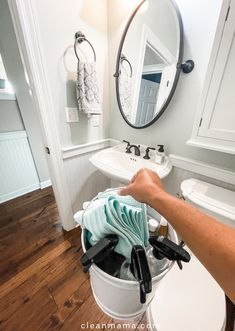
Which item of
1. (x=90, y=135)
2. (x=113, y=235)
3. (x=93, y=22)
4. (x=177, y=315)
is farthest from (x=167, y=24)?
(x=177, y=315)

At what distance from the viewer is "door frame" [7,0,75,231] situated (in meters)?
0.78

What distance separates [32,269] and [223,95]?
1.71 metres

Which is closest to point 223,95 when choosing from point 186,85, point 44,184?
point 186,85

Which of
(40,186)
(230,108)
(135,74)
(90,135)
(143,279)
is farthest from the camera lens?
(40,186)

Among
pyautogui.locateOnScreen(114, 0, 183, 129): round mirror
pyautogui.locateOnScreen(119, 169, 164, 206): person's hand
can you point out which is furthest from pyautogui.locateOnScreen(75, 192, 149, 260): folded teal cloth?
pyautogui.locateOnScreen(114, 0, 183, 129): round mirror

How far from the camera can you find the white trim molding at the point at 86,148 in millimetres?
1201

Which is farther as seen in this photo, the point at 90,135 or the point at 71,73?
the point at 90,135

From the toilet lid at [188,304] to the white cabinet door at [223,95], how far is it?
Result: 84 cm

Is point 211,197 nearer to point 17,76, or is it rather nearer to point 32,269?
point 32,269

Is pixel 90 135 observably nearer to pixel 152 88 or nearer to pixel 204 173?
pixel 152 88

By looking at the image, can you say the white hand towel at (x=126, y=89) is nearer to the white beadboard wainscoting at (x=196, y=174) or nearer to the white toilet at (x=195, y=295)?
the white beadboard wainscoting at (x=196, y=174)

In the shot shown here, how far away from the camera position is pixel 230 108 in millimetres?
693

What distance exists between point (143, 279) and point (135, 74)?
50.4 inches

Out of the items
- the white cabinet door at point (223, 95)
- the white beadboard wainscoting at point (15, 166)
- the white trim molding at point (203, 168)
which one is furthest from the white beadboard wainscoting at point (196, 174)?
the white beadboard wainscoting at point (15, 166)
